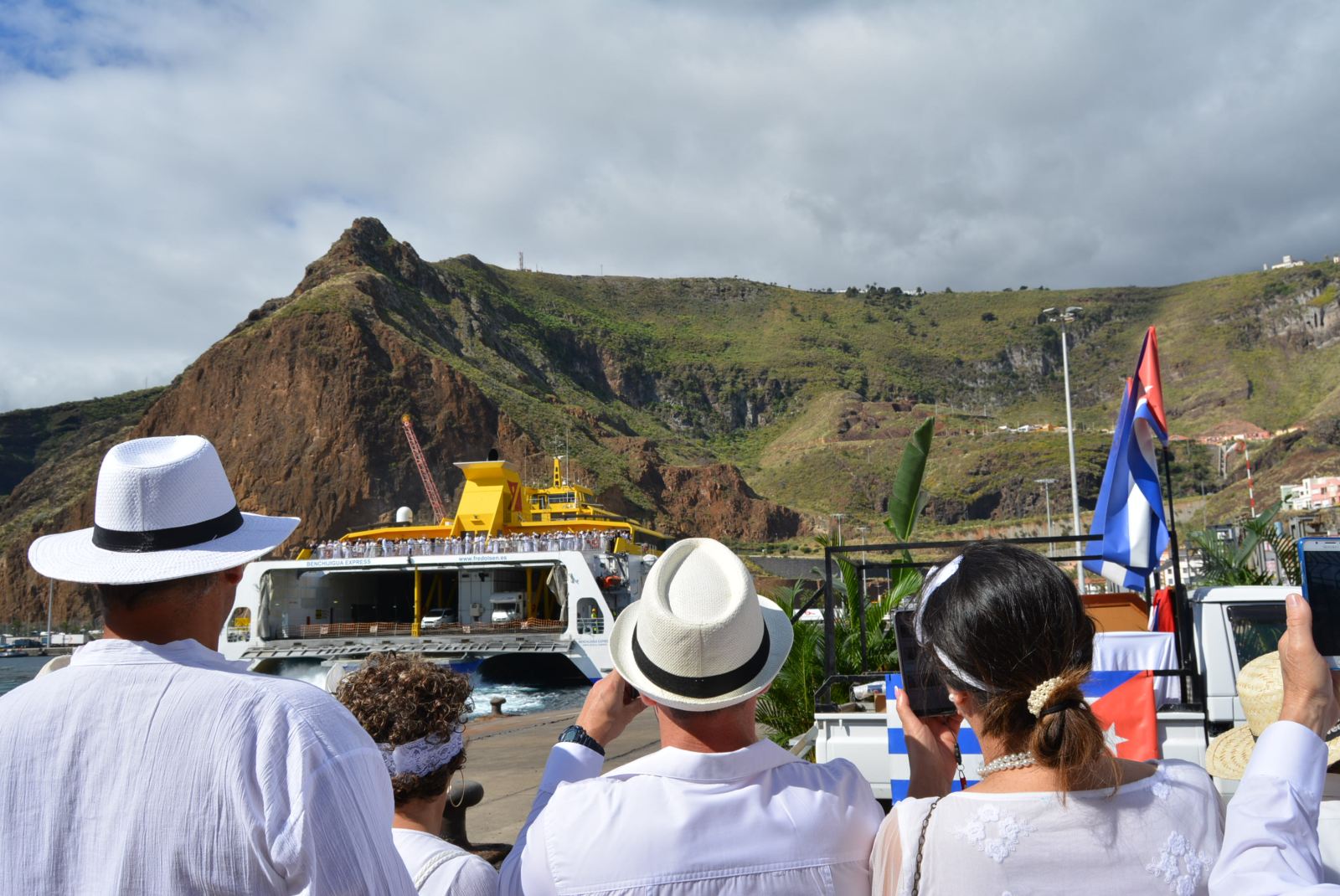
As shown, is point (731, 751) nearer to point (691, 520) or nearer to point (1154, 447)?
point (1154, 447)

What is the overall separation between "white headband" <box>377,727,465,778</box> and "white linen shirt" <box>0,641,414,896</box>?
53 centimetres

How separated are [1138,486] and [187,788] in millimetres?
7671

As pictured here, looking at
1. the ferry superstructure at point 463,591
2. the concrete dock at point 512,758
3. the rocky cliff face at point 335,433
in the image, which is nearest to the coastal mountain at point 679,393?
the rocky cliff face at point 335,433

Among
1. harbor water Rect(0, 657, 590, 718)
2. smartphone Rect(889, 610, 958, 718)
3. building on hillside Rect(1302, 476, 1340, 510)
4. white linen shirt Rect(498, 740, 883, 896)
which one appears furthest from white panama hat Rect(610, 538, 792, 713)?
building on hillside Rect(1302, 476, 1340, 510)

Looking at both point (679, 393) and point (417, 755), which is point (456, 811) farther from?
point (679, 393)

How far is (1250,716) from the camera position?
2645mm

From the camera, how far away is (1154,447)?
8.36 metres

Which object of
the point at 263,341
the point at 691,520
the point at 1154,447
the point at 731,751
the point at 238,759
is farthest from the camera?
the point at 691,520

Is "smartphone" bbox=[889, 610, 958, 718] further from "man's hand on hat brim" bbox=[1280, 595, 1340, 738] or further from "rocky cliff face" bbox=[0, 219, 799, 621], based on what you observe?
"rocky cliff face" bbox=[0, 219, 799, 621]

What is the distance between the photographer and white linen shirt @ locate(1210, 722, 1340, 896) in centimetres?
153

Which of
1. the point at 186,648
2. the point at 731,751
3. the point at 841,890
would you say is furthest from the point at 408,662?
the point at 841,890

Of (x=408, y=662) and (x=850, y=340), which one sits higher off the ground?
(x=850, y=340)

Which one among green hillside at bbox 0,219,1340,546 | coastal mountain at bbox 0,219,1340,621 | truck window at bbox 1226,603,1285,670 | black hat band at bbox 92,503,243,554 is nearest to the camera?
black hat band at bbox 92,503,243,554

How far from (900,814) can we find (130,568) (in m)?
1.43
